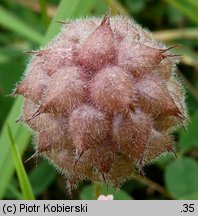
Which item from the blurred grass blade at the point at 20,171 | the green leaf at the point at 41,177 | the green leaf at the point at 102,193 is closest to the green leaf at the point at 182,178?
the green leaf at the point at 102,193

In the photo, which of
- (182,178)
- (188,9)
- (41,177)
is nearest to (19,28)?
(41,177)

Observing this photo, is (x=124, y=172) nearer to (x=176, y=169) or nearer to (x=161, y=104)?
(x=161, y=104)

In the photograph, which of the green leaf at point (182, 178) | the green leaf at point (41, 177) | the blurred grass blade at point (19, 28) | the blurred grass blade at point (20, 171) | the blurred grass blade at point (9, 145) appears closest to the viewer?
the blurred grass blade at point (20, 171)

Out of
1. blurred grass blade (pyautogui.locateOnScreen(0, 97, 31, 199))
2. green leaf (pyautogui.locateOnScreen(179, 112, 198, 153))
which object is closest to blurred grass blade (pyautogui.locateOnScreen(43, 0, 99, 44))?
blurred grass blade (pyautogui.locateOnScreen(0, 97, 31, 199))

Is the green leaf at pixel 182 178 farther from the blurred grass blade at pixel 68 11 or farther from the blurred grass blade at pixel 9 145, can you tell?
the blurred grass blade at pixel 68 11

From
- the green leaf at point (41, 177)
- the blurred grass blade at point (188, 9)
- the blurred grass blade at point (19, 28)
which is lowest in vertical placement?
the green leaf at point (41, 177)

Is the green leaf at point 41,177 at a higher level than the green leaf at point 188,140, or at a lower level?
lower
